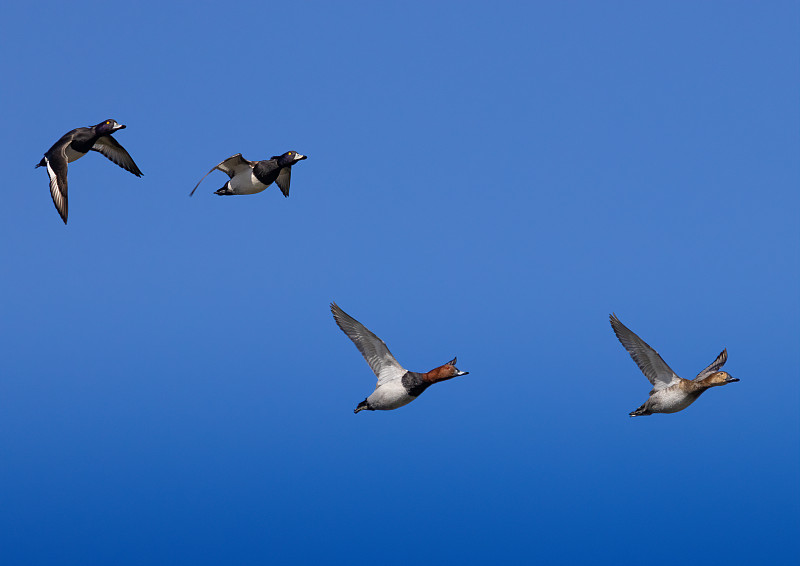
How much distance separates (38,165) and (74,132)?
1.74 metres

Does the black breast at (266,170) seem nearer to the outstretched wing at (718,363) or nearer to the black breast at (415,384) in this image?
the black breast at (415,384)

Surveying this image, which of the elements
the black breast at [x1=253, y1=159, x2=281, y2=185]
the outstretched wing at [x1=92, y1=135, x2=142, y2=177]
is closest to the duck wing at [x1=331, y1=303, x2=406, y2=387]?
the black breast at [x1=253, y1=159, x2=281, y2=185]

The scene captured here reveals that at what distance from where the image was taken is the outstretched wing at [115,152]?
3288 cm

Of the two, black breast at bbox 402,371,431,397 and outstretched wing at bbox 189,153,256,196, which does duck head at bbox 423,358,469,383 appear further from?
outstretched wing at bbox 189,153,256,196

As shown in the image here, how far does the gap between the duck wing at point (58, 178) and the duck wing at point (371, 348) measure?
28.6 ft

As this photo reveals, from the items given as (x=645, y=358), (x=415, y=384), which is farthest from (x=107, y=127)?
(x=645, y=358)

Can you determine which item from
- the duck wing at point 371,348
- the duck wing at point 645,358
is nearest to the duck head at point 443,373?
the duck wing at point 371,348

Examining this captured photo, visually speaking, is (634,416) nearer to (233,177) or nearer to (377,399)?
(377,399)

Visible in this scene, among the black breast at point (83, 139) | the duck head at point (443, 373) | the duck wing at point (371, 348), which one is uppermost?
the black breast at point (83, 139)

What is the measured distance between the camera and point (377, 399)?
24.6 metres

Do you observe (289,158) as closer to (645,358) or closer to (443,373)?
(443,373)

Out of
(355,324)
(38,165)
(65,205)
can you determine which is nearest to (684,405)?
(355,324)

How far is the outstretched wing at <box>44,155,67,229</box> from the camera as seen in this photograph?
26516 millimetres

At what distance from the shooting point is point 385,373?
2520 centimetres
